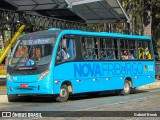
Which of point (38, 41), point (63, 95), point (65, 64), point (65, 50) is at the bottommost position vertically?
point (63, 95)

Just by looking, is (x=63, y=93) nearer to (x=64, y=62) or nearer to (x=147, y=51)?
(x=64, y=62)

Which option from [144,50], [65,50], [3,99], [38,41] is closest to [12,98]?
[3,99]

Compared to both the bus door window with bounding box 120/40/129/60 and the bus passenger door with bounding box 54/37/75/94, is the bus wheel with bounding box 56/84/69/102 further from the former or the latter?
the bus door window with bounding box 120/40/129/60

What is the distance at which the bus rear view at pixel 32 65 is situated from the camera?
55.1ft

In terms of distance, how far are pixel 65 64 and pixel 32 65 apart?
1.38 m

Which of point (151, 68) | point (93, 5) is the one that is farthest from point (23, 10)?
point (151, 68)

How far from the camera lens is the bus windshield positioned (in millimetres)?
17000

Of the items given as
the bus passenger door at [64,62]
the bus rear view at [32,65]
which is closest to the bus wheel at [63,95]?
the bus passenger door at [64,62]

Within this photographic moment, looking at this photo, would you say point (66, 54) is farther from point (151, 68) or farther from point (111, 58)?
point (151, 68)

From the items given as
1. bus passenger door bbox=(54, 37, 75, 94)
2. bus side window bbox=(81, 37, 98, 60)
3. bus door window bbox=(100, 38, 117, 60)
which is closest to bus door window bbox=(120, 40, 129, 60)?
bus door window bbox=(100, 38, 117, 60)

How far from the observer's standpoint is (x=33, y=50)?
57.7ft

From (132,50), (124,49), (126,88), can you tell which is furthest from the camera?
(132,50)

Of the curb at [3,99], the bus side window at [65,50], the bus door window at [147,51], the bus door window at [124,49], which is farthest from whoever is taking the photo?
the bus door window at [147,51]

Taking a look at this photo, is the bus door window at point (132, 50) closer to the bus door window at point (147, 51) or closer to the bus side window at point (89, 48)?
the bus door window at point (147, 51)
